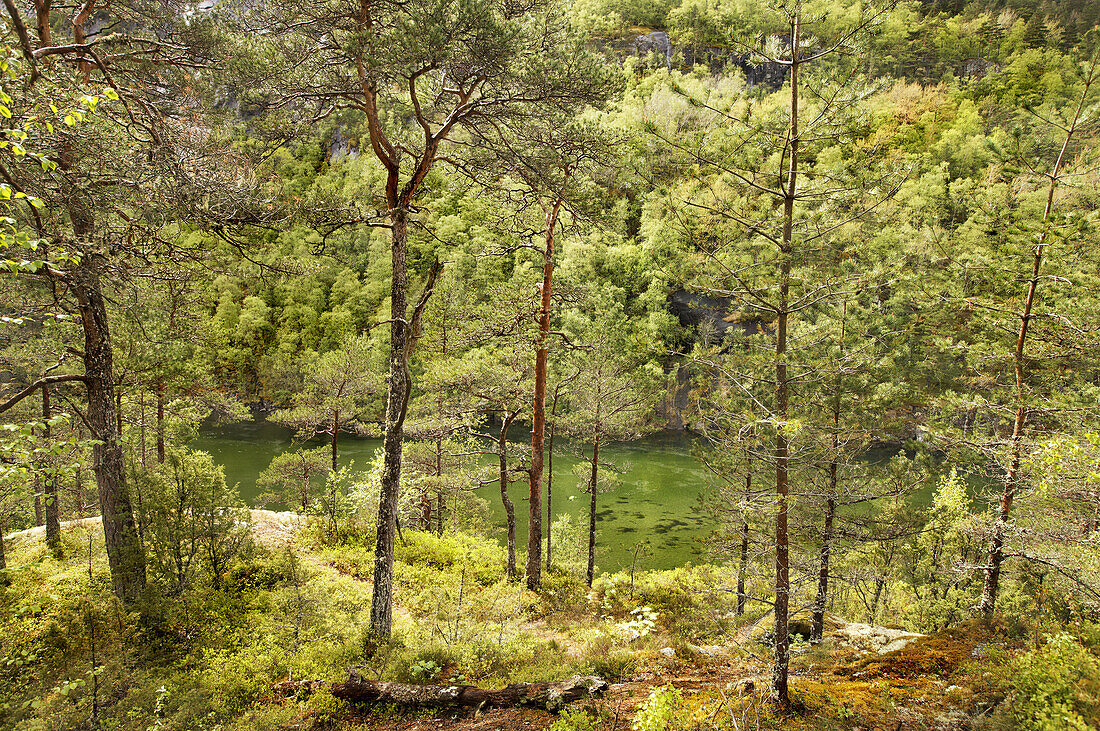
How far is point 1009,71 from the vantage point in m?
45.6

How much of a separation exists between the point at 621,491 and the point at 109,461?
20654mm

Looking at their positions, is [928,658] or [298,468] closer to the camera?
[928,658]

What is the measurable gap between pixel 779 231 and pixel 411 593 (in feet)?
30.1

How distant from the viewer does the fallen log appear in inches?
213

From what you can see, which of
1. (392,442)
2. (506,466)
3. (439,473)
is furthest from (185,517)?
(439,473)

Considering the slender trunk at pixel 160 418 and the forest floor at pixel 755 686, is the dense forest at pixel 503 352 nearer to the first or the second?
the forest floor at pixel 755 686

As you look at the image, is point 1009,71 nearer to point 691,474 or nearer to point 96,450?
point 691,474

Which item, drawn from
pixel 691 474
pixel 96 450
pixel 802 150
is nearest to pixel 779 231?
pixel 802 150

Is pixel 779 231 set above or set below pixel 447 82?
below

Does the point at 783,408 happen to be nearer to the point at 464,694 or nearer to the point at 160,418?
the point at 464,694

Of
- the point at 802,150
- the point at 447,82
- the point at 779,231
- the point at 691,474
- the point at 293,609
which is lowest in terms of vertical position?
the point at 691,474

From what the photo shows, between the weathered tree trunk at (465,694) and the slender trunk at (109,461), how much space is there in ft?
11.9

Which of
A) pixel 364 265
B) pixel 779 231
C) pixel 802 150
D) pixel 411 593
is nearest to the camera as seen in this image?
pixel 802 150

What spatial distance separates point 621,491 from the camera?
80.1 ft
